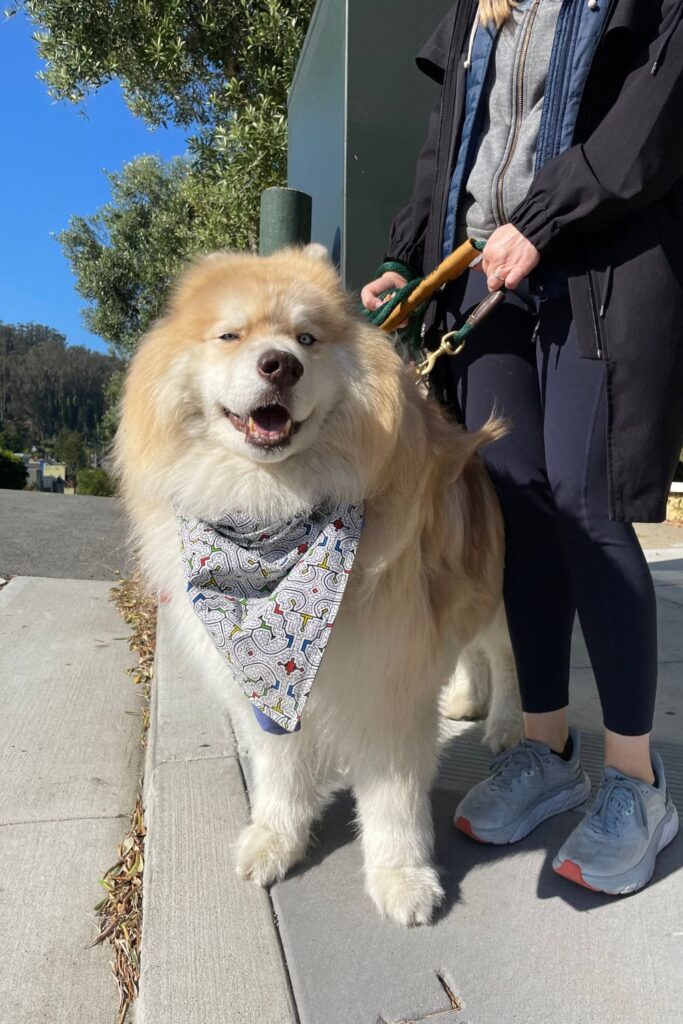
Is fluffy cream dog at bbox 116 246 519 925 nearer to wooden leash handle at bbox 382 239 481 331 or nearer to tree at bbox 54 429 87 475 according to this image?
wooden leash handle at bbox 382 239 481 331

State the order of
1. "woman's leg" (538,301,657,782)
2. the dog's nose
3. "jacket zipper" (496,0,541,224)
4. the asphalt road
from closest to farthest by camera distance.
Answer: the dog's nose → "woman's leg" (538,301,657,782) → "jacket zipper" (496,0,541,224) → the asphalt road

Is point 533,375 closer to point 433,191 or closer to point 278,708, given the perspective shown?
point 433,191

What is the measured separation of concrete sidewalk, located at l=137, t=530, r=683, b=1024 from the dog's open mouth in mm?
1195

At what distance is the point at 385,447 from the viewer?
5.71 ft

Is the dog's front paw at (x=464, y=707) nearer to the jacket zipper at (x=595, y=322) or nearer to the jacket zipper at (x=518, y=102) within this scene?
the jacket zipper at (x=595, y=322)

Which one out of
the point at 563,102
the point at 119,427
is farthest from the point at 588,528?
the point at 119,427

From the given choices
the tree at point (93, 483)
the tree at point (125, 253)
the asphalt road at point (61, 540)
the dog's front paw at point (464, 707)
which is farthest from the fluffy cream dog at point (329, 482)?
the tree at point (93, 483)

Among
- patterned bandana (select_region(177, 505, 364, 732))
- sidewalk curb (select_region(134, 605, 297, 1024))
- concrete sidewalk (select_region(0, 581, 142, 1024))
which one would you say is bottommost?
concrete sidewalk (select_region(0, 581, 142, 1024))

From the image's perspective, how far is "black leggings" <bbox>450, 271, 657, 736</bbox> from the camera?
6.18 ft

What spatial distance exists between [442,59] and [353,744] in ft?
7.23

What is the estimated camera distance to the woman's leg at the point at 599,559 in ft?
6.10

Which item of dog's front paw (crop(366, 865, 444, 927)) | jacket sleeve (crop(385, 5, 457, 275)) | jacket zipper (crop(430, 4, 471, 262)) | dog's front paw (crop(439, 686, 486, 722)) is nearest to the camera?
dog's front paw (crop(366, 865, 444, 927))

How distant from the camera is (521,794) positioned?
212 cm

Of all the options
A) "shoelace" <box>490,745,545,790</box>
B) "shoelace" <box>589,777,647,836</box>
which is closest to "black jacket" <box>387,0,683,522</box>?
"shoelace" <box>589,777,647,836</box>
